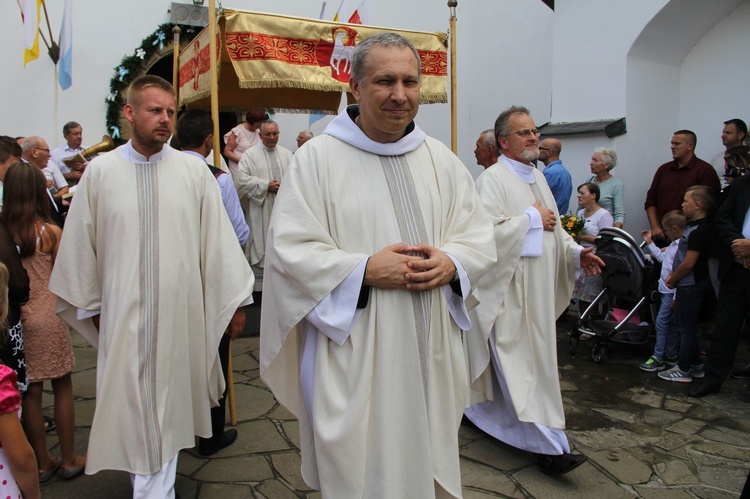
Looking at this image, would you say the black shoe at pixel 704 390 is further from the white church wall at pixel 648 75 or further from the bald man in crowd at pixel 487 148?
the white church wall at pixel 648 75

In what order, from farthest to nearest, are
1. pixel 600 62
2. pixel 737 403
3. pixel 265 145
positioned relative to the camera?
pixel 600 62 < pixel 265 145 < pixel 737 403

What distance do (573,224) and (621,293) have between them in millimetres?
835

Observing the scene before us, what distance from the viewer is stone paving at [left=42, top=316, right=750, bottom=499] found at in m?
3.43

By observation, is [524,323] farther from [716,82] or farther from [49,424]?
[716,82]

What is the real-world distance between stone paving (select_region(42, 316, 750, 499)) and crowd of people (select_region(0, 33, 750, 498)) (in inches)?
6.6

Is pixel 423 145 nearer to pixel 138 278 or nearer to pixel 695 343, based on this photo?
pixel 138 278

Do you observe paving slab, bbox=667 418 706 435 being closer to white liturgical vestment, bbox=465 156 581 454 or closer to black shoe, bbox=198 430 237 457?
white liturgical vestment, bbox=465 156 581 454

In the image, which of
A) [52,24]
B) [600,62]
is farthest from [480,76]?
[52,24]

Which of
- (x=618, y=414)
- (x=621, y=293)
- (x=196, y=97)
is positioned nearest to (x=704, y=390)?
(x=618, y=414)

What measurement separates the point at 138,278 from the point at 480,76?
33.7 ft

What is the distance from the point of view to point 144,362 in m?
2.91

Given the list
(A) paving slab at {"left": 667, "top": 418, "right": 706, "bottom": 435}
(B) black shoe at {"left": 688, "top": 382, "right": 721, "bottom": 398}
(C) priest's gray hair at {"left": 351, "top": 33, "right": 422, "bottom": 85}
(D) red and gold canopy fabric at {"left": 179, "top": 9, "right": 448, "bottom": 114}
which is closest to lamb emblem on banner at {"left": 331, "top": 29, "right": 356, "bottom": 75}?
(D) red and gold canopy fabric at {"left": 179, "top": 9, "right": 448, "bottom": 114}

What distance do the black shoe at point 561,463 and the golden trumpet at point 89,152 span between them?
705cm

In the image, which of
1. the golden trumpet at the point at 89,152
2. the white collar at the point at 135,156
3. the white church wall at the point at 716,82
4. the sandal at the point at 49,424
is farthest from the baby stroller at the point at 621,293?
the golden trumpet at the point at 89,152
